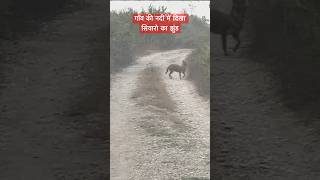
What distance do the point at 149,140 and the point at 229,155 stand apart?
1.40 m

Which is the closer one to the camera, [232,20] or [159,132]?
[232,20]

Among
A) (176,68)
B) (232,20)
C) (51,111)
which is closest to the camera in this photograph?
(232,20)

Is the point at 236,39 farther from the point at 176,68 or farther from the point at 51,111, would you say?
the point at 51,111

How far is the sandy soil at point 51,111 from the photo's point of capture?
432 cm

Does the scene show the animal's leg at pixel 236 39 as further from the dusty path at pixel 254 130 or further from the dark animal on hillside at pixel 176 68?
the dark animal on hillside at pixel 176 68

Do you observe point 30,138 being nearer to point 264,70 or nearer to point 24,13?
point 24,13

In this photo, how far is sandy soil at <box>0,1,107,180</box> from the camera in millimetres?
4324

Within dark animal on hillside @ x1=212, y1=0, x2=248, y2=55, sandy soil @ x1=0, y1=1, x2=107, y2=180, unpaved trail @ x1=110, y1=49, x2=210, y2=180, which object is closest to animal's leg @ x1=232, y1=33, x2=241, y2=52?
dark animal on hillside @ x1=212, y1=0, x2=248, y2=55

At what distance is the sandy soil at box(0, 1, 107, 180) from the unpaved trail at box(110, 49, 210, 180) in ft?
2.30

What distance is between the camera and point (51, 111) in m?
4.36

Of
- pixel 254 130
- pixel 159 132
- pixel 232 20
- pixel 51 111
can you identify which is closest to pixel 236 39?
pixel 232 20

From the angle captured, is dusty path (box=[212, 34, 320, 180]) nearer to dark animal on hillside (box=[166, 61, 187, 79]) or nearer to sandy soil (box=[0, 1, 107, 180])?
dark animal on hillside (box=[166, 61, 187, 79])

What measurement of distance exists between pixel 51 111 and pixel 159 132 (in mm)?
1756

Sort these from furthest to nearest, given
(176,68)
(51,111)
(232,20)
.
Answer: (176,68)
(51,111)
(232,20)
